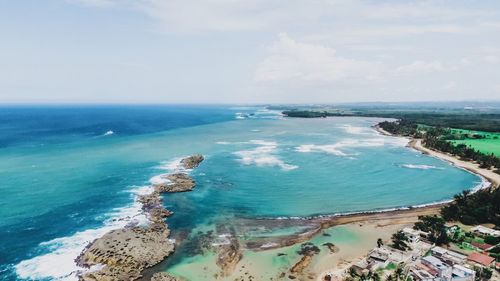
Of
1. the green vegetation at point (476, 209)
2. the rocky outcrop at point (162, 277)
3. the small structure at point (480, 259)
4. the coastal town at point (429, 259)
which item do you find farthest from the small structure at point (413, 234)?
the rocky outcrop at point (162, 277)

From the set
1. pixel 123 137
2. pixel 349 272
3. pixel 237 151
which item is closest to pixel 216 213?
pixel 349 272

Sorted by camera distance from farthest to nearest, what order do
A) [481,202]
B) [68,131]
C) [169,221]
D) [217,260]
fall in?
1. [68,131]
2. [481,202]
3. [169,221]
4. [217,260]

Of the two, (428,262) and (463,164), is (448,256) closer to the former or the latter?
(428,262)

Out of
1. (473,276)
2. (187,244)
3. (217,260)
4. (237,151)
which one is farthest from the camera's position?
(237,151)

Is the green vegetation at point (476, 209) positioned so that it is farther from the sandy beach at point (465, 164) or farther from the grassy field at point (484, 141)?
the grassy field at point (484, 141)

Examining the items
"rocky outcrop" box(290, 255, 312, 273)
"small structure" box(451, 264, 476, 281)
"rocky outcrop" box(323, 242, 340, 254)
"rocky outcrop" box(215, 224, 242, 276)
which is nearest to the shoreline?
"small structure" box(451, 264, 476, 281)

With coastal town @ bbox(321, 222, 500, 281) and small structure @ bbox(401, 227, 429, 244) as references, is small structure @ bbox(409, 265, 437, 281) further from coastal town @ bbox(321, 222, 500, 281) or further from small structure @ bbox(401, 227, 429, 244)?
small structure @ bbox(401, 227, 429, 244)

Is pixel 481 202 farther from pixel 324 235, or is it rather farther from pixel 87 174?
pixel 87 174
